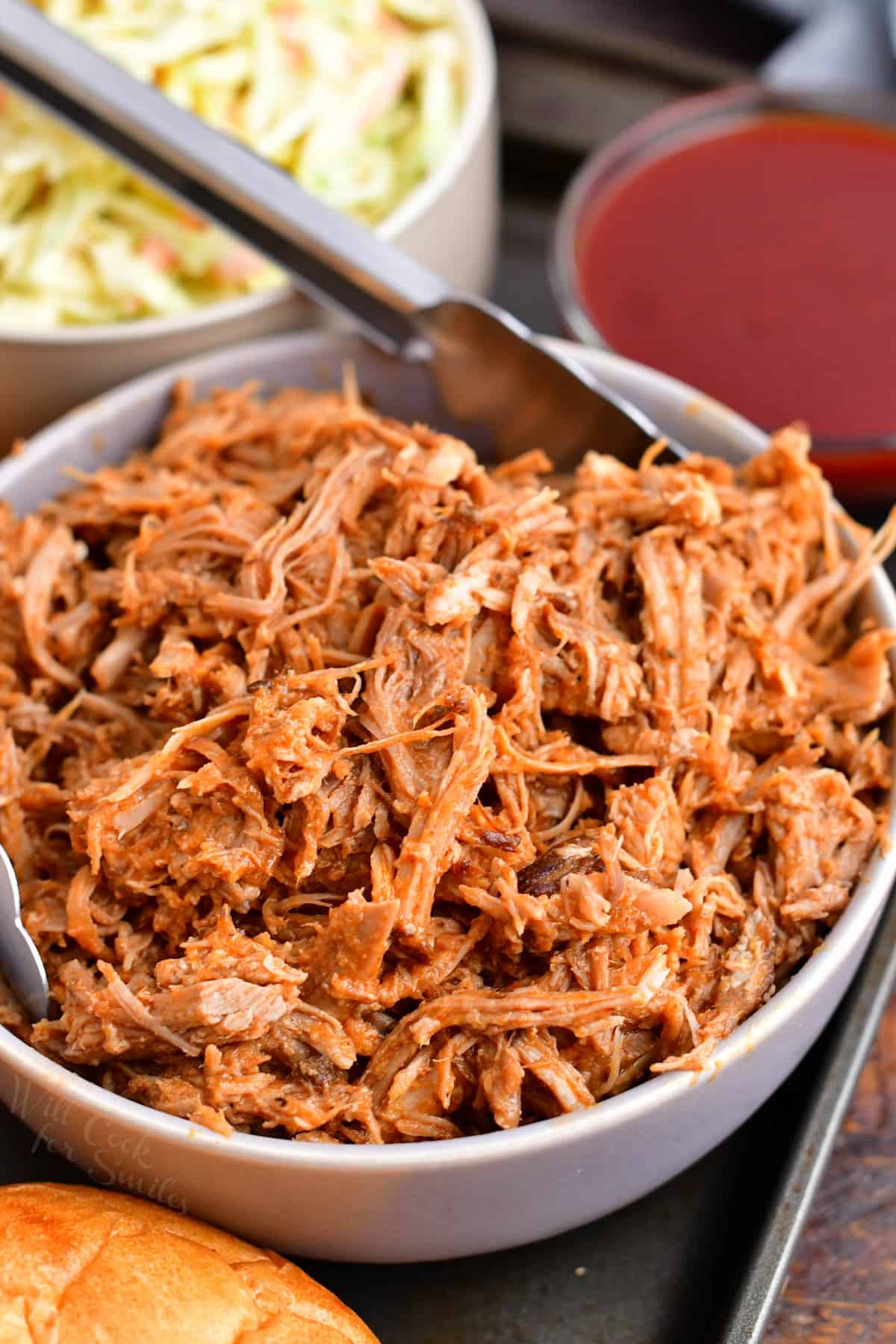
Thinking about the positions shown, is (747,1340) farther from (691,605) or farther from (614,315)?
(614,315)

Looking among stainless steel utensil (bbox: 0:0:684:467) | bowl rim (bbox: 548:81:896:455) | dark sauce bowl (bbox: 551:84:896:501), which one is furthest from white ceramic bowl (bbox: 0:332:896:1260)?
bowl rim (bbox: 548:81:896:455)

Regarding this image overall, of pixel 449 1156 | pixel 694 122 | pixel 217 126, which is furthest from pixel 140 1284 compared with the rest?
pixel 694 122

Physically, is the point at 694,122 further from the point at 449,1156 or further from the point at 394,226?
the point at 449,1156

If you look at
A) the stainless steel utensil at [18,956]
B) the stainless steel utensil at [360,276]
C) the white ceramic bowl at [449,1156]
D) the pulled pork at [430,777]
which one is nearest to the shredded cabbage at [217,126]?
the stainless steel utensil at [360,276]

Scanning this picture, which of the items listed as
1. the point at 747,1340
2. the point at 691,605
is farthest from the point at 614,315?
the point at 747,1340

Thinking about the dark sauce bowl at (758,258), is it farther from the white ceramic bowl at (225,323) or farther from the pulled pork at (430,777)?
the pulled pork at (430,777)

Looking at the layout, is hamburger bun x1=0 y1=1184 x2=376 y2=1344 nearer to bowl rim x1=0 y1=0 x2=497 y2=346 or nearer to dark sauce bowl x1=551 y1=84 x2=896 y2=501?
bowl rim x1=0 y1=0 x2=497 y2=346
